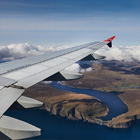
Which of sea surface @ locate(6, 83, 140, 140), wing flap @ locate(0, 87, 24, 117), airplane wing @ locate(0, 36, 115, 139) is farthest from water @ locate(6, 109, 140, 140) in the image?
wing flap @ locate(0, 87, 24, 117)

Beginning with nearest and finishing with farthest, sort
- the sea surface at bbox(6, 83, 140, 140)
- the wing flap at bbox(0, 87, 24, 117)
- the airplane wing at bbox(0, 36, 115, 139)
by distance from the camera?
1. the airplane wing at bbox(0, 36, 115, 139)
2. the wing flap at bbox(0, 87, 24, 117)
3. the sea surface at bbox(6, 83, 140, 140)

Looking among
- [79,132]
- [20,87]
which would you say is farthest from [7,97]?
[79,132]

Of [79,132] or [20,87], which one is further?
[79,132]

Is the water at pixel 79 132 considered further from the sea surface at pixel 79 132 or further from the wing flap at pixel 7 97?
the wing flap at pixel 7 97

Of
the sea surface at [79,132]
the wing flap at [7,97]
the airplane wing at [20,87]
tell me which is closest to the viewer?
the airplane wing at [20,87]

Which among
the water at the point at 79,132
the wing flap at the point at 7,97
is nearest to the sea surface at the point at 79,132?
the water at the point at 79,132

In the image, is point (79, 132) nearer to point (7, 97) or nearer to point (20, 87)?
point (20, 87)

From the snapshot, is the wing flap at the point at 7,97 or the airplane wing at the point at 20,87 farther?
the wing flap at the point at 7,97

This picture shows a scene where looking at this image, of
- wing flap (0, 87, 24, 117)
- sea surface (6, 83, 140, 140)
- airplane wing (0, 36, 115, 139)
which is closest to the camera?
airplane wing (0, 36, 115, 139)

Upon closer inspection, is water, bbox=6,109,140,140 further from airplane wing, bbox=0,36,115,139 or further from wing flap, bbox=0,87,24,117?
wing flap, bbox=0,87,24,117

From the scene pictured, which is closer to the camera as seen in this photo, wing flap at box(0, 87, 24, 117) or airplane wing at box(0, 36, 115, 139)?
airplane wing at box(0, 36, 115, 139)

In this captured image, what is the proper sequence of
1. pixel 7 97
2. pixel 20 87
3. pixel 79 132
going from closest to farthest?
pixel 7 97
pixel 20 87
pixel 79 132
